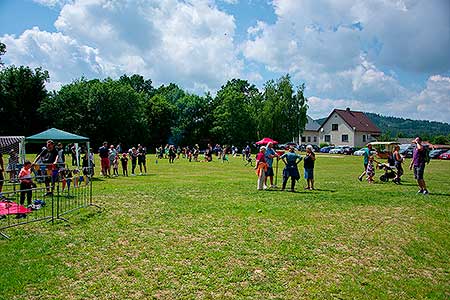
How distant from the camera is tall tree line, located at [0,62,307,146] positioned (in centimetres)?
5778

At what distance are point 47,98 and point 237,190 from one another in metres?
53.9

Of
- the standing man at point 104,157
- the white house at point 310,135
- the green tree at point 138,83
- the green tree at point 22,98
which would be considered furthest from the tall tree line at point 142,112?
the standing man at point 104,157

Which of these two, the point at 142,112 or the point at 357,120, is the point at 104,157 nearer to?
the point at 142,112

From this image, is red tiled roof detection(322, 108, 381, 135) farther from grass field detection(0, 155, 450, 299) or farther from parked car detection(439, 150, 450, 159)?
grass field detection(0, 155, 450, 299)

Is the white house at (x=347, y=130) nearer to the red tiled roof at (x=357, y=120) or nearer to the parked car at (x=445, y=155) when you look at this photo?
the red tiled roof at (x=357, y=120)

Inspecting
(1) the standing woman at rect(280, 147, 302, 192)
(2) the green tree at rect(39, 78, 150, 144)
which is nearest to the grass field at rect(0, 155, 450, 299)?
(1) the standing woman at rect(280, 147, 302, 192)

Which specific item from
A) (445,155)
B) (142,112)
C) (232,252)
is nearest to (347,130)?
(445,155)

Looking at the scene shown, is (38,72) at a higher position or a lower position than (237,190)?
higher

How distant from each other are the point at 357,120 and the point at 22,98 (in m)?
68.1

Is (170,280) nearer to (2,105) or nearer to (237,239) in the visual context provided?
(237,239)

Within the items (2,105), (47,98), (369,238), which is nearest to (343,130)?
(47,98)

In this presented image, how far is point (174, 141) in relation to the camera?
7100 cm

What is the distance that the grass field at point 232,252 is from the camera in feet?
18.2

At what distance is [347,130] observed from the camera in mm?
81875
